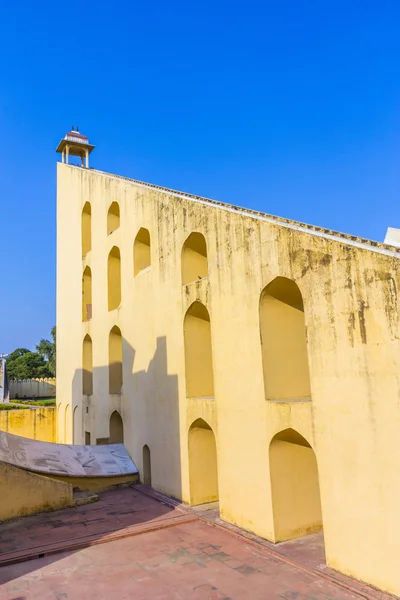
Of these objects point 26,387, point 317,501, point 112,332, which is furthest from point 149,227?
point 26,387

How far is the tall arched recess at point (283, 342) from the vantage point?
7762 mm

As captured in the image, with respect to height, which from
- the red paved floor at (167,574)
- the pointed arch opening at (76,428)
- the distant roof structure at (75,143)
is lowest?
the red paved floor at (167,574)

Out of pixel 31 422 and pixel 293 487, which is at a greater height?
pixel 31 422

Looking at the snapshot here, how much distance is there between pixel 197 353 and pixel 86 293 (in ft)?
27.4

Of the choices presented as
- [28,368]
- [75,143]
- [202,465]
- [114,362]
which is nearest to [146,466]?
[202,465]

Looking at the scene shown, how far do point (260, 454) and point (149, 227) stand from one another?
21.8 feet

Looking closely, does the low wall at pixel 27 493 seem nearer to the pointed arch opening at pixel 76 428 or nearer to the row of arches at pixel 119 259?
the row of arches at pixel 119 259

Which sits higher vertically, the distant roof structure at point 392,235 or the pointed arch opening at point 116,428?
the distant roof structure at point 392,235

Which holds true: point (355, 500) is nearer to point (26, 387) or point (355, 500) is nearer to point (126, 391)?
point (126, 391)

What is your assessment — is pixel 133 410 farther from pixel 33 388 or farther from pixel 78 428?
pixel 33 388

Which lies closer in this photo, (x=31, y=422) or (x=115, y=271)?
(x=115, y=271)

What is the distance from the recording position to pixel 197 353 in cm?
1030

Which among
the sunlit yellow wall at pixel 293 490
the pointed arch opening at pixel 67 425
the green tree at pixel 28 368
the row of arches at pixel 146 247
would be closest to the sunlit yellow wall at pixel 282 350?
the sunlit yellow wall at pixel 293 490

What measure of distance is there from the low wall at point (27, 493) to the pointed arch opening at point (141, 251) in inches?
227
